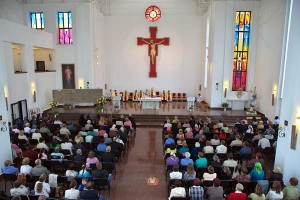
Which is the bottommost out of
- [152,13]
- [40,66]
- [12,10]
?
[40,66]

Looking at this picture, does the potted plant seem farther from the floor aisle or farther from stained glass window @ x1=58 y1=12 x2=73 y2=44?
stained glass window @ x1=58 y1=12 x2=73 y2=44

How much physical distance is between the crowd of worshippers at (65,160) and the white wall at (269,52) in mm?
9221

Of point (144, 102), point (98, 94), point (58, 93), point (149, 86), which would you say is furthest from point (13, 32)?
point (149, 86)

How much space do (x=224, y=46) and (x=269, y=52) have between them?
10.6ft

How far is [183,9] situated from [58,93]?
1288cm

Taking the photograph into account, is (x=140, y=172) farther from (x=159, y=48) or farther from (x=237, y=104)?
(x=159, y=48)

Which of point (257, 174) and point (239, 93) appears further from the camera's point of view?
point (239, 93)

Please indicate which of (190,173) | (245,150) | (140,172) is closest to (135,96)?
(140,172)

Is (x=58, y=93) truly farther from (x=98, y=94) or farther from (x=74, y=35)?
(x=74, y=35)

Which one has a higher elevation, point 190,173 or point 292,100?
point 292,100

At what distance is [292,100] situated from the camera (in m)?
7.78

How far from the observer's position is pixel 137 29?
74.4ft

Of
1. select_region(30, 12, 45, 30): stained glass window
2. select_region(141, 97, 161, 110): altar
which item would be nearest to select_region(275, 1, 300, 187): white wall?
select_region(141, 97, 161, 110): altar

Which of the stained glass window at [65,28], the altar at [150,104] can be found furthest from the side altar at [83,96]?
the stained glass window at [65,28]
